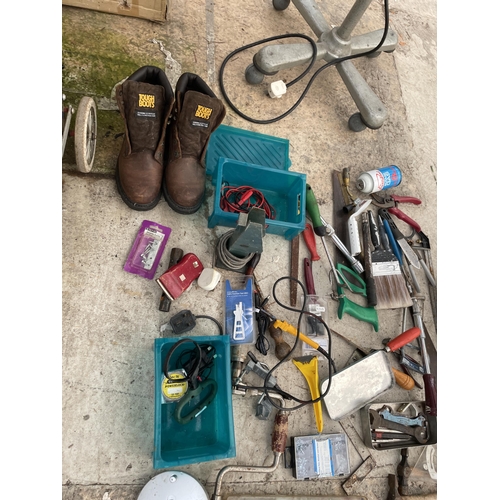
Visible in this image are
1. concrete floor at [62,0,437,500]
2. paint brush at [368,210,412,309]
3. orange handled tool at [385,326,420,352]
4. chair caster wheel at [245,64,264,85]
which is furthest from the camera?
chair caster wheel at [245,64,264,85]

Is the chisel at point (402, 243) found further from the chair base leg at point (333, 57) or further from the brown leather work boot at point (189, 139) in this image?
the brown leather work boot at point (189, 139)

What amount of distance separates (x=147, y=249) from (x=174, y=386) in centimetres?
49

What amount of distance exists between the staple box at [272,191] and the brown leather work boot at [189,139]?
96mm

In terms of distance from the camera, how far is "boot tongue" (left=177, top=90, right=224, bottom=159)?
136 cm

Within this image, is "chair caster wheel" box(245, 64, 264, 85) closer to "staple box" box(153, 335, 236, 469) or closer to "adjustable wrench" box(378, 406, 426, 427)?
"staple box" box(153, 335, 236, 469)

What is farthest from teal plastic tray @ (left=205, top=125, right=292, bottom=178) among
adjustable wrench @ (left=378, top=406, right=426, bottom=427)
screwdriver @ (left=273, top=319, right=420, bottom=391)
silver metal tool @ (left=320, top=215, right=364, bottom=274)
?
adjustable wrench @ (left=378, top=406, right=426, bottom=427)

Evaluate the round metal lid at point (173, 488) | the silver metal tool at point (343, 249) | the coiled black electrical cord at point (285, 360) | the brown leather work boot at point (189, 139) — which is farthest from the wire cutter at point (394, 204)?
the round metal lid at point (173, 488)

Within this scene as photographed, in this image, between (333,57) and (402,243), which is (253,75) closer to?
(333,57)

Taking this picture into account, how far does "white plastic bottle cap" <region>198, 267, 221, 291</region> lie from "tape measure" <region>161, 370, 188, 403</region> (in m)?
0.31

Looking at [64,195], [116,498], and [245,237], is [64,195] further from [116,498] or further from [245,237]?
[116,498]

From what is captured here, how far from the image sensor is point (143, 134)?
1377 mm

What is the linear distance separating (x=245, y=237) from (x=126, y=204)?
507 millimetres

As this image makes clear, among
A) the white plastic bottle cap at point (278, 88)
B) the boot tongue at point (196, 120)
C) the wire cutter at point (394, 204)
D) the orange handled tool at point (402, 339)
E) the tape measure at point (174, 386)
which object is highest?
the white plastic bottle cap at point (278, 88)

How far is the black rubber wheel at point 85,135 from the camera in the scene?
1262mm
